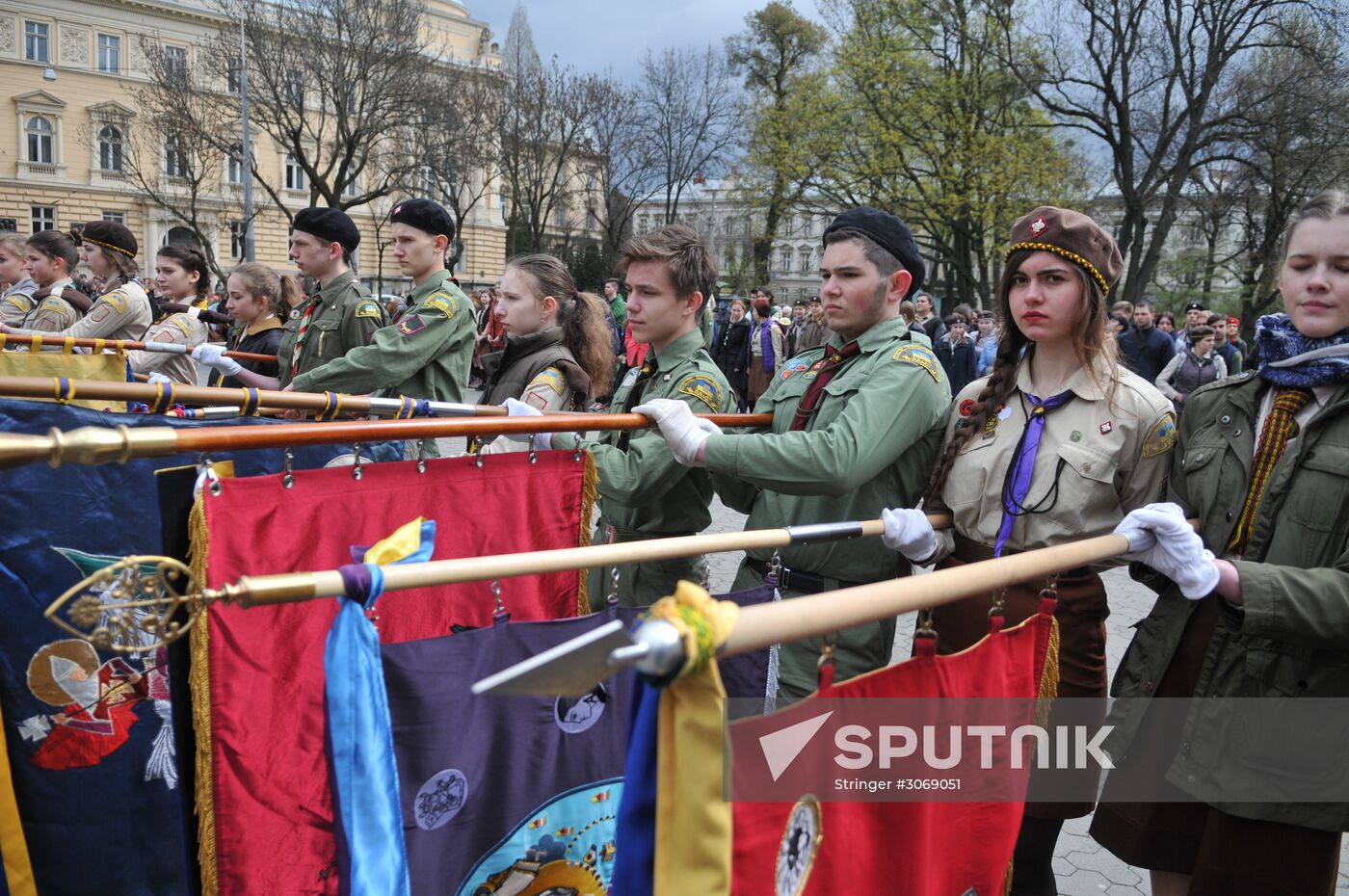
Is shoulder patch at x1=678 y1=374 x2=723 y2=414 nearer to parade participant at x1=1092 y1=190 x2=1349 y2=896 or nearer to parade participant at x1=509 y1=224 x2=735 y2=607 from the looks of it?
parade participant at x1=509 y1=224 x2=735 y2=607

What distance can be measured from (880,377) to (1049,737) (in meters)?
0.99

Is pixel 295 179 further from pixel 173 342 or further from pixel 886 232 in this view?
pixel 886 232

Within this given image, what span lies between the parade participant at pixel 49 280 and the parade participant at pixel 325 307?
3.02 m

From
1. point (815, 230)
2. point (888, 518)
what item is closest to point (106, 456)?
point (888, 518)

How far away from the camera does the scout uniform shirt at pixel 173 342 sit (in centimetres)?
573

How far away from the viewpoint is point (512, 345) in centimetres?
404

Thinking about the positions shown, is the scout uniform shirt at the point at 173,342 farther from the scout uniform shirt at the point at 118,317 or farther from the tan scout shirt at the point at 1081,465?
the tan scout shirt at the point at 1081,465

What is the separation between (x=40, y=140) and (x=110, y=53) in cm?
517

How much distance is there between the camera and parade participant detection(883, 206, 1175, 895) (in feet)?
7.68

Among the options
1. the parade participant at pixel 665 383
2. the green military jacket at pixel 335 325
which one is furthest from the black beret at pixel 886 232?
the green military jacket at pixel 335 325

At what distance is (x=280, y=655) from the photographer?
→ 199 centimetres

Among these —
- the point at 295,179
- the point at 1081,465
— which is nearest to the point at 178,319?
the point at 1081,465

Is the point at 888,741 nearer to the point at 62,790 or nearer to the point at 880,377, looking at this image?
the point at 880,377

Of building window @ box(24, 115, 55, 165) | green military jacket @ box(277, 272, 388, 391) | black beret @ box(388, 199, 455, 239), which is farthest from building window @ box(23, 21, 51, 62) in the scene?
black beret @ box(388, 199, 455, 239)
